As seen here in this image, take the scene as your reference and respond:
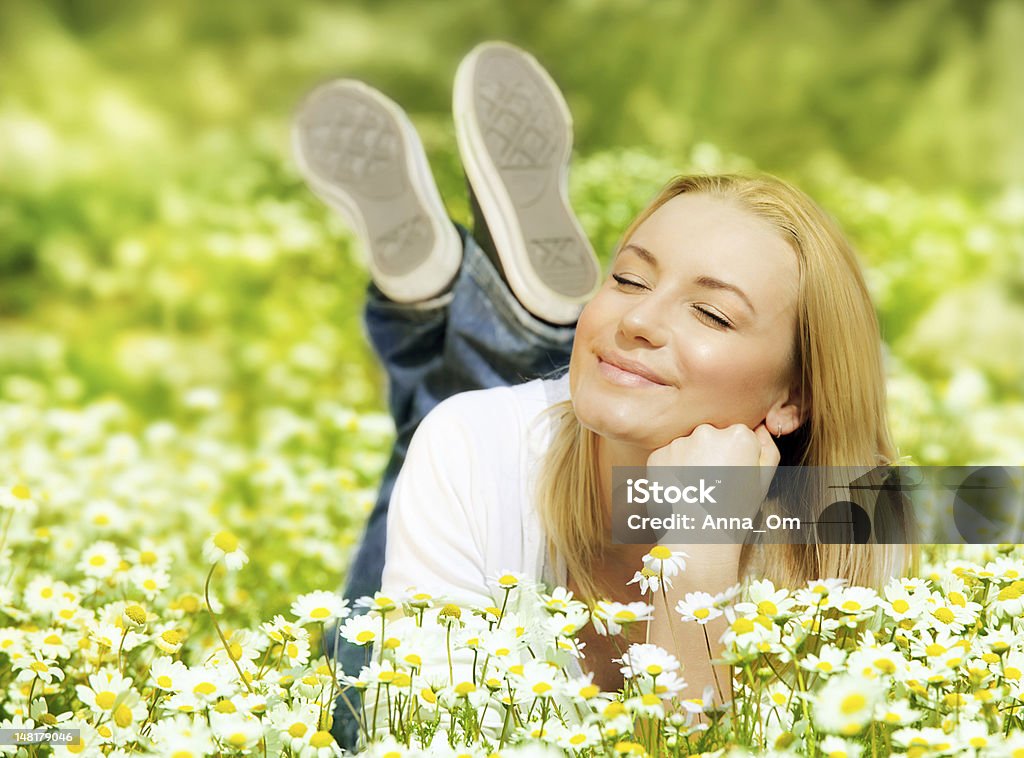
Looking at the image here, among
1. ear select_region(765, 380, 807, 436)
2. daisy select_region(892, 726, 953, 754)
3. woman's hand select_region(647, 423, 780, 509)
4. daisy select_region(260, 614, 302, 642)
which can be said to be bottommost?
daisy select_region(892, 726, 953, 754)

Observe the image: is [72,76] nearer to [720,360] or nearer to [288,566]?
[288,566]

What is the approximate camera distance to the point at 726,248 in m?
1.61

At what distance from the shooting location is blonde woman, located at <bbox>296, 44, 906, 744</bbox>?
1598 millimetres

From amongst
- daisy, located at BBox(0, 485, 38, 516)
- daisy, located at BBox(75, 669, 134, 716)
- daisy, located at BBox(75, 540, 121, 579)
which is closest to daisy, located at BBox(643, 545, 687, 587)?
daisy, located at BBox(75, 669, 134, 716)

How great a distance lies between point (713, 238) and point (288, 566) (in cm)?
136

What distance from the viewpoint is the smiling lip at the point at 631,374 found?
5.20 ft

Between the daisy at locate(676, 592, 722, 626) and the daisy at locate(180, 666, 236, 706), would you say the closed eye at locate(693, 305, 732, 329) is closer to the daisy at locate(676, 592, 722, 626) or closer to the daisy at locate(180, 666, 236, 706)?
the daisy at locate(676, 592, 722, 626)

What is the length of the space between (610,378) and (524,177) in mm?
955

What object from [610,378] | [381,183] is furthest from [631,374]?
[381,183]

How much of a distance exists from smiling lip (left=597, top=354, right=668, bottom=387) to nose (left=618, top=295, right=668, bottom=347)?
4cm

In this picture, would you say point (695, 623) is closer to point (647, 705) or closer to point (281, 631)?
point (647, 705)

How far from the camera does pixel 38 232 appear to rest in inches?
218

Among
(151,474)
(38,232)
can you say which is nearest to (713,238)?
(151,474)

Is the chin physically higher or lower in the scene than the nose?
lower
